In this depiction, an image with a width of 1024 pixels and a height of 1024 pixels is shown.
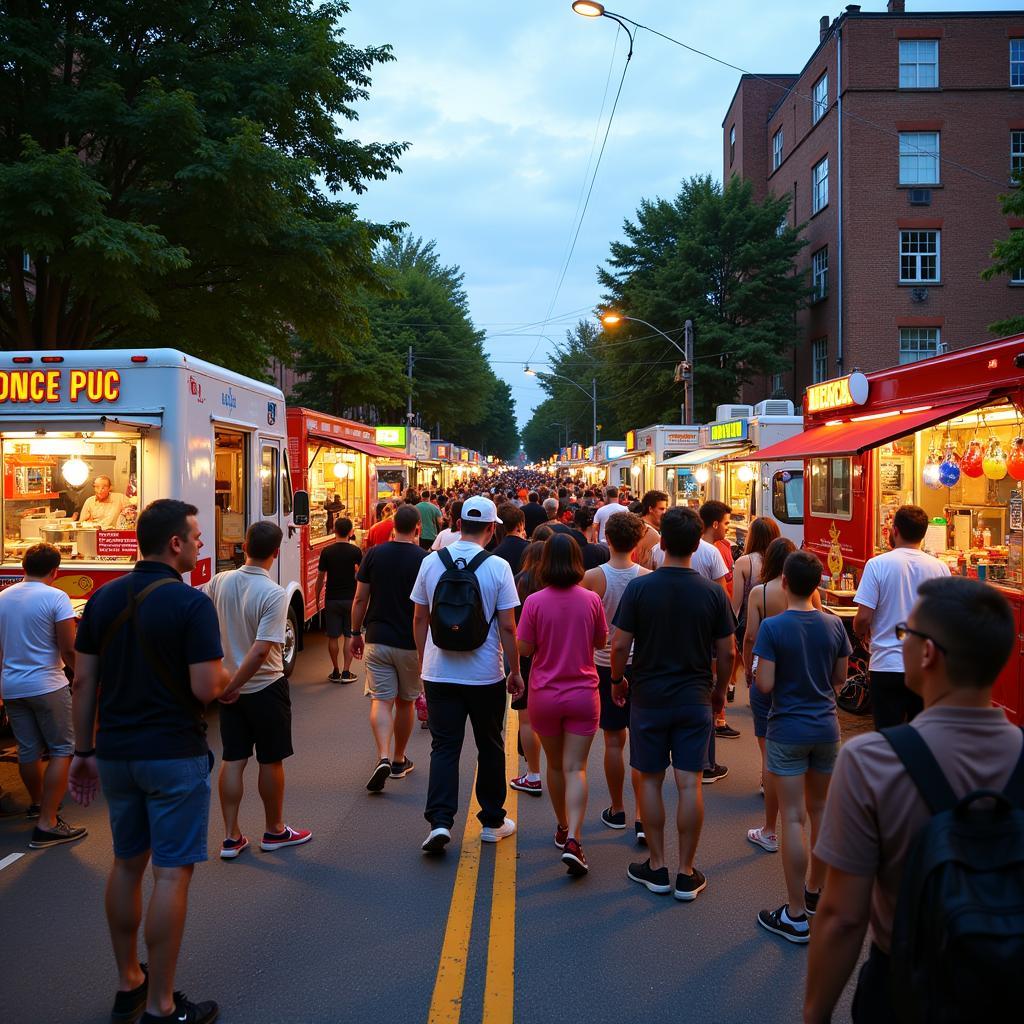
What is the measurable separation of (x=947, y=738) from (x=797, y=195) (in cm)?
3647

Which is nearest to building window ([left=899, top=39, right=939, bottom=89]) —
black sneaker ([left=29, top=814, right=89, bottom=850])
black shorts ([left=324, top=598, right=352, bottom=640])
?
black shorts ([left=324, top=598, right=352, bottom=640])

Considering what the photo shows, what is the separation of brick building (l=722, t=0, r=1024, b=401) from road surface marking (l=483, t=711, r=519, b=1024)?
2772 centimetres

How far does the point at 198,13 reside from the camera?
13109 millimetres

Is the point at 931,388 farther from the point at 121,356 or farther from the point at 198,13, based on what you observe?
the point at 198,13

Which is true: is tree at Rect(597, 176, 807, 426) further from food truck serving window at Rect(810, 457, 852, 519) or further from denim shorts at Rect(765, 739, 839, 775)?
denim shorts at Rect(765, 739, 839, 775)

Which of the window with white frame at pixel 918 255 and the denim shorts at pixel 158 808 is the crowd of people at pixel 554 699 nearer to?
the denim shorts at pixel 158 808

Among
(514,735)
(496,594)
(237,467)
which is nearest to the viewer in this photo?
(496,594)

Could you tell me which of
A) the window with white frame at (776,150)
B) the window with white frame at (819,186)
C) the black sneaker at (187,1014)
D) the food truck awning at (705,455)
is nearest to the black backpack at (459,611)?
the black sneaker at (187,1014)

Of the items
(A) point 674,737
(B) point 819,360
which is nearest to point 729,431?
(B) point 819,360

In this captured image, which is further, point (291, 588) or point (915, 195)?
point (915, 195)

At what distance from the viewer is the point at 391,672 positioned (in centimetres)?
643

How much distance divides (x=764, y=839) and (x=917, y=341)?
28536mm

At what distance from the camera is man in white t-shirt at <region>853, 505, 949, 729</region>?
5336mm

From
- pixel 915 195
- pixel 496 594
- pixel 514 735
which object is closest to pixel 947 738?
pixel 496 594
